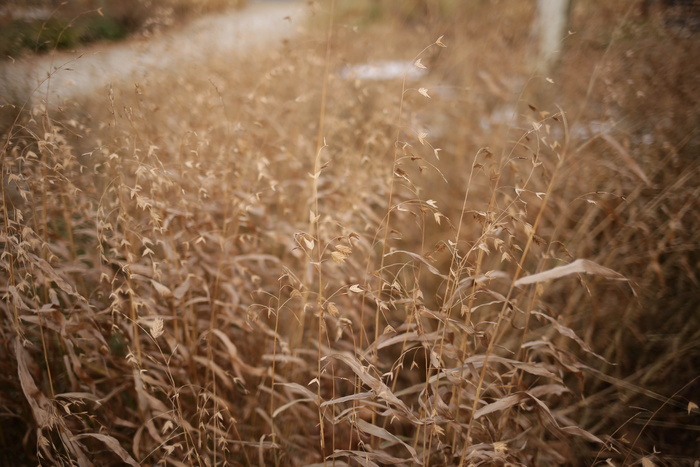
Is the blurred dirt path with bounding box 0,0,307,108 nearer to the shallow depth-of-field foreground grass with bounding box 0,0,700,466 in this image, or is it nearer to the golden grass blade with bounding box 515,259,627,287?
the shallow depth-of-field foreground grass with bounding box 0,0,700,466

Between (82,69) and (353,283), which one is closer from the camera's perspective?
(353,283)

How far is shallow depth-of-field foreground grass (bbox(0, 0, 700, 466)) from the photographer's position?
1.17 m

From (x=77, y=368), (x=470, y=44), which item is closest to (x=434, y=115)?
(x=470, y=44)

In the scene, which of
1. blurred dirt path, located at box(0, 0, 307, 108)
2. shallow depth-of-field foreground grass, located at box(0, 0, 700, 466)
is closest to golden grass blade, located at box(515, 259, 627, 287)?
shallow depth-of-field foreground grass, located at box(0, 0, 700, 466)

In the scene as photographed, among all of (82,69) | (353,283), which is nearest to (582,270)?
(353,283)

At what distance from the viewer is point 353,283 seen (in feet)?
4.44

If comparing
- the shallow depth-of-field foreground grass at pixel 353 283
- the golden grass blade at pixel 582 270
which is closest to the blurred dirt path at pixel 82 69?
the shallow depth-of-field foreground grass at pixel 353 283

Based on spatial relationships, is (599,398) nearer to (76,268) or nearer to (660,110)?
(660,110)

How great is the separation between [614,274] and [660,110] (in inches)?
76.5

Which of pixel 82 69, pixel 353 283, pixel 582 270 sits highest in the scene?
pixel 82 69

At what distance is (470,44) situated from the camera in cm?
362

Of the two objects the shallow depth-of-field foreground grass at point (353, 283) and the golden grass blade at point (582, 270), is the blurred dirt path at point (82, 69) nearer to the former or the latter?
the shallow depth-of-field foreground grass at point (353, 283)

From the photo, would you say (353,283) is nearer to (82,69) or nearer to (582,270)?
(582,270)

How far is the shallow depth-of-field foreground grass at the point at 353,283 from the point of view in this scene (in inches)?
46.2
